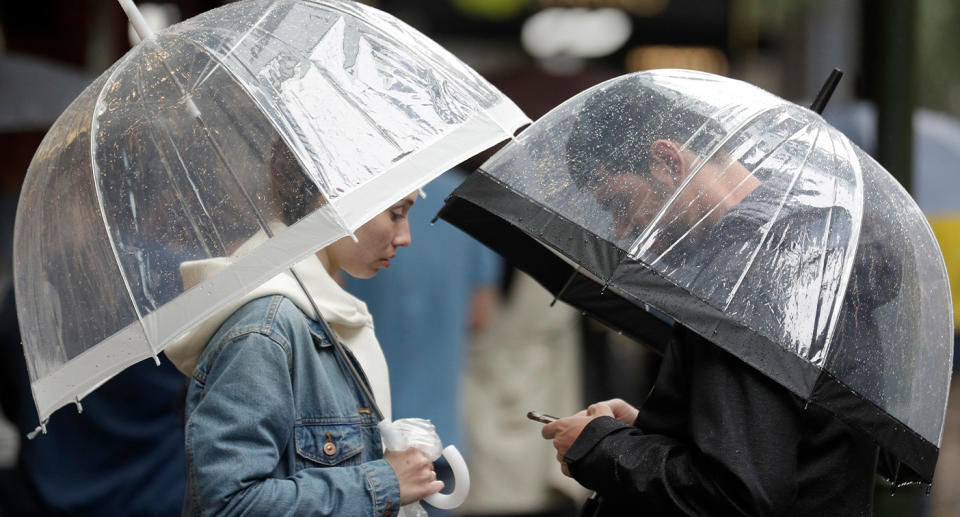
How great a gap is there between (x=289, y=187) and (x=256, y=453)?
52cm

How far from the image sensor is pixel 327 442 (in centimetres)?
253

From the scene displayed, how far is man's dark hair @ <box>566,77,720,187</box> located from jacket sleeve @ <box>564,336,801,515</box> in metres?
0.43

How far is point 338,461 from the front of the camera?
254 cm

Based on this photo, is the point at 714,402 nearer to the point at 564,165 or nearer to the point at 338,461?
the point at 564,165

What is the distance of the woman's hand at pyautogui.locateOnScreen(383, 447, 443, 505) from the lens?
2.50 metres

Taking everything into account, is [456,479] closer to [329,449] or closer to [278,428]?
[329,449]

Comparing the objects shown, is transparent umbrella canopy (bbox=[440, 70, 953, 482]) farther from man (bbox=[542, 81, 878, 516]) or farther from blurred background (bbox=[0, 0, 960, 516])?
blurred background (bbox=[0, 0, 960, 516])

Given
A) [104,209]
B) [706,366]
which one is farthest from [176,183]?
[706,366]

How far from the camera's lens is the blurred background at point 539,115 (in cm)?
430

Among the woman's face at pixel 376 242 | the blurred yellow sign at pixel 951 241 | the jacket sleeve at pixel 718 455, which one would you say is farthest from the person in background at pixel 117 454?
the blurred yellow sign at pixel 951 241

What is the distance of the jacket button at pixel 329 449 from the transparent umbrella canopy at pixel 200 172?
44 cm

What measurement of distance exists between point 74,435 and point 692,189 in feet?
9.26

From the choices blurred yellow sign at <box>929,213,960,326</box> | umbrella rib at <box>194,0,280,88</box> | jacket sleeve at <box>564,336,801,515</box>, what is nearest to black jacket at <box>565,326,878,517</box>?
jacket sleeve at <box>564,336,801,515</box>

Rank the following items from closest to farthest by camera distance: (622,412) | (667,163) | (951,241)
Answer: (667,163)
(622,412)
(951,241)
